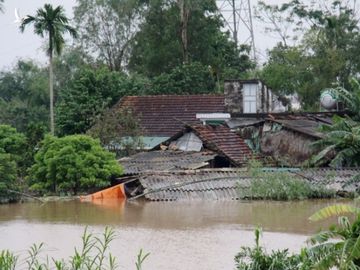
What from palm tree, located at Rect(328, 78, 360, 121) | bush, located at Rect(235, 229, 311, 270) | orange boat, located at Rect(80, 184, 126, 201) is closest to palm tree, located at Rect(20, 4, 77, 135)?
orange boat, located at Rect(80, 184, 126, 201)

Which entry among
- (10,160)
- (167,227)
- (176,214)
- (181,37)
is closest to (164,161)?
(10,160)

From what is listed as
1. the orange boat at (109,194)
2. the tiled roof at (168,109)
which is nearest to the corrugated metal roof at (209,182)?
the orange boat at (109,194)

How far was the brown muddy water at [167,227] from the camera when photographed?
13.6 metres

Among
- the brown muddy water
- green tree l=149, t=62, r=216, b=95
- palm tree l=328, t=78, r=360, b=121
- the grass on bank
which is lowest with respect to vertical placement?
the brown muddy water

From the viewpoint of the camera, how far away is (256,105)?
1164 inches

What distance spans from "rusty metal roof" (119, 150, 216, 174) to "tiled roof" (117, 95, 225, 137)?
3.97 m

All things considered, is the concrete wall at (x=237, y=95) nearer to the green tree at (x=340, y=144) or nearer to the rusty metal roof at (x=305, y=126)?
the rusty metal roof at (x=305, y=126)

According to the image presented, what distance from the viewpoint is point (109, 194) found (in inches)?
893

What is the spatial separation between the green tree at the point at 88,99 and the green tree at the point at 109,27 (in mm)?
10073

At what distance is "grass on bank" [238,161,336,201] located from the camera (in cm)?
2150

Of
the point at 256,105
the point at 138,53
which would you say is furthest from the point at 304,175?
the point at 138,53

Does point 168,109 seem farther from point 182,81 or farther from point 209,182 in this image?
point 209,182

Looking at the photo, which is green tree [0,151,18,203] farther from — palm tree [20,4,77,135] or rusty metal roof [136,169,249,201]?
palm tree [20,4,77,135]

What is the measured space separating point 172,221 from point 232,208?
257cm
